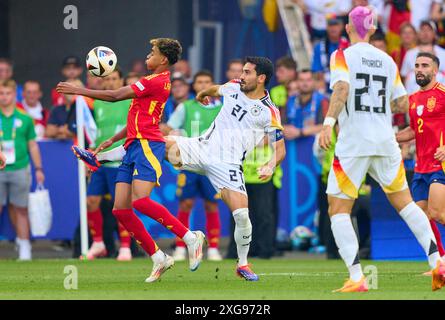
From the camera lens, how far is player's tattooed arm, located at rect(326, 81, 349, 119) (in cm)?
1095

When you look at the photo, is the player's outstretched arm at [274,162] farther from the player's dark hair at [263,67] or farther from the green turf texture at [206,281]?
the green turf texture at [206,281]

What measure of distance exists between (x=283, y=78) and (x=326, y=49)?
5.75 ft

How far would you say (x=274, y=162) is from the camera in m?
13.1

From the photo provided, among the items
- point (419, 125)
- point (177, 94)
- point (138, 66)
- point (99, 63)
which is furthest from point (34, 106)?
point (419, 125)

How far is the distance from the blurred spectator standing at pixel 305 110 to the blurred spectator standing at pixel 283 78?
Answer: 158mm

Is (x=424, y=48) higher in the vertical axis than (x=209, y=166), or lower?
higher

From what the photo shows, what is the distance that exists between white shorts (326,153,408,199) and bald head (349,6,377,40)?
1106 millimetres

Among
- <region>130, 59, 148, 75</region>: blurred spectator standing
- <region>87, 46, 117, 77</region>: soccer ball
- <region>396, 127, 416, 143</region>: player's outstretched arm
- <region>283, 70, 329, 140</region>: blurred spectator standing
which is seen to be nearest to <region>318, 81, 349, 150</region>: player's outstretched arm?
<region>87, 46, 117, 77</region>: soccer ball

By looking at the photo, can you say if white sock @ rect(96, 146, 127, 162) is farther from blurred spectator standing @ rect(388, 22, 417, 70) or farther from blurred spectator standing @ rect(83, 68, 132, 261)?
blurred spectator standing @ rect(388, 22, 417, 70)

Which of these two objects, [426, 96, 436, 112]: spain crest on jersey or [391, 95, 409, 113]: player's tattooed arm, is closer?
[391, 95, 409, 113]: player's tattooed arm

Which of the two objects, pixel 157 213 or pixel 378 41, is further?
pixel 378 41

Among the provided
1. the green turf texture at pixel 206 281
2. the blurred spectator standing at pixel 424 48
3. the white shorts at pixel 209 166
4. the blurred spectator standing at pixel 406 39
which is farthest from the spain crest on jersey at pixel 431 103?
the blurred spectator standing at pixel 406 39

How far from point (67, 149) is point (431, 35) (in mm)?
5817

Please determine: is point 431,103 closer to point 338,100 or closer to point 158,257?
point 338,100
